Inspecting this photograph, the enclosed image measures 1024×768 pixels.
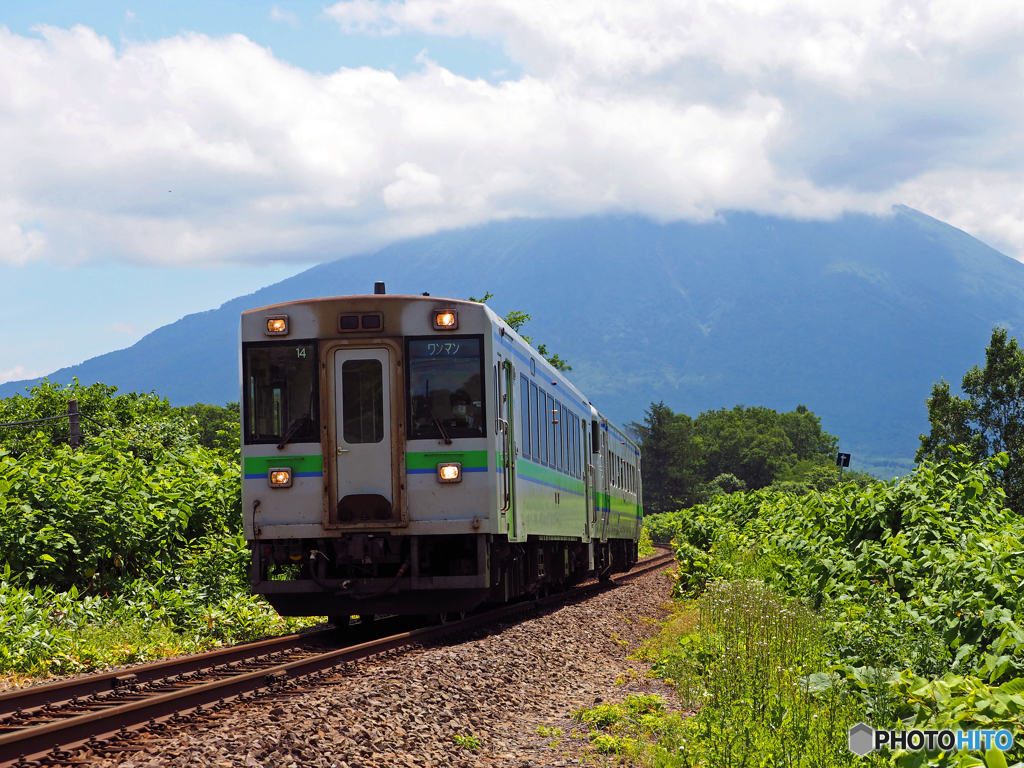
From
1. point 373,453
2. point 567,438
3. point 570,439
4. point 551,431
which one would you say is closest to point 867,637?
point 373,453

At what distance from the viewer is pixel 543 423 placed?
571 inches

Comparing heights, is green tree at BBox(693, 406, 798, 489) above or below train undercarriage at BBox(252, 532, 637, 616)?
above

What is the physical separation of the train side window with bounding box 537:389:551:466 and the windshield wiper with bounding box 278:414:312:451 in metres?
4.08

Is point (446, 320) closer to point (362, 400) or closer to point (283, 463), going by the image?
point (362, 400)

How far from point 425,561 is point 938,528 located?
5.12 meters

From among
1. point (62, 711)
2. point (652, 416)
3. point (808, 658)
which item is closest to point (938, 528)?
point (808, 658)

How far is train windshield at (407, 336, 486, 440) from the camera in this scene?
10.9 meters

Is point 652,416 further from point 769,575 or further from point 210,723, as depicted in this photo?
point 210,723

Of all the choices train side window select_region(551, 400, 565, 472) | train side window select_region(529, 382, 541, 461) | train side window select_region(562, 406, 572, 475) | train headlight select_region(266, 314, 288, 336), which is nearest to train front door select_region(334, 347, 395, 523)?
train headlight select_region(266, 314, 288, 336)

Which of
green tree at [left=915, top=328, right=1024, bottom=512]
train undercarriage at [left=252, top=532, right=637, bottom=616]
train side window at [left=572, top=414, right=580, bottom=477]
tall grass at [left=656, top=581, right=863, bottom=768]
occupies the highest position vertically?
green tree at [left=915, top=328, right=1024, bottom=512]

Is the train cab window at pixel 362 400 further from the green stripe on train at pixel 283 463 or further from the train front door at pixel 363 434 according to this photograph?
the green stripe on train at pixel 283 463

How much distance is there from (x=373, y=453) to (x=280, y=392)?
47.0 inches

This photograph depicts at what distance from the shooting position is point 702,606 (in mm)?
11539

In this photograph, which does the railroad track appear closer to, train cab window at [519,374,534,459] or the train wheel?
the train wheel
